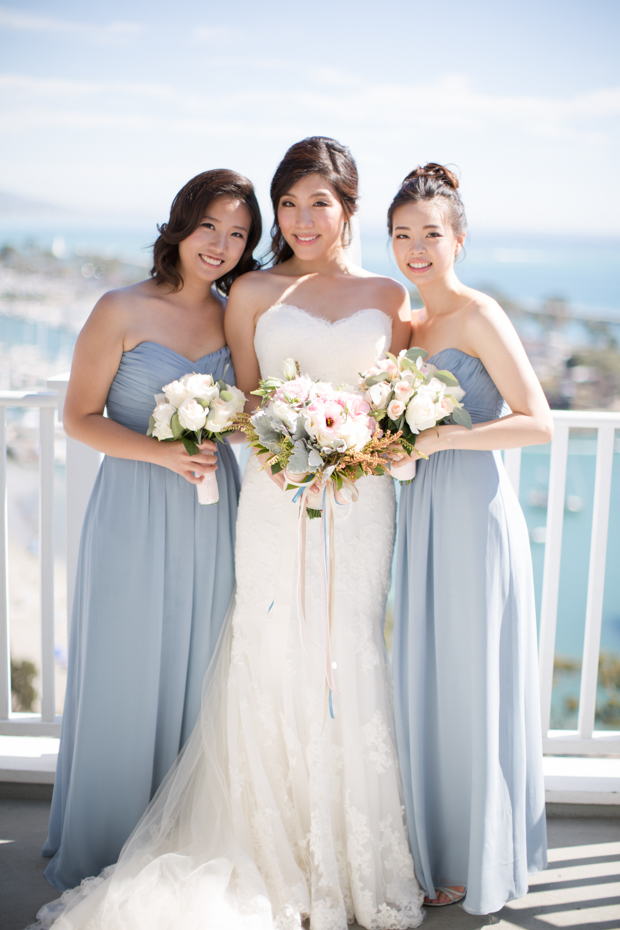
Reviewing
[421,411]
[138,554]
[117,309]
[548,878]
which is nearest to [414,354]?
[421,411]

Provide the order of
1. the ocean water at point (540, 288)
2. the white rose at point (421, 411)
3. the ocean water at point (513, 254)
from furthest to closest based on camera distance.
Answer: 1. the ocean water at point (513, 254)
2. the ocean water at point (540, 288)
3. the white rose at point (421, 411)

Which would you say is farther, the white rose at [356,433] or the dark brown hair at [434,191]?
the dark brown hair at [434,191]

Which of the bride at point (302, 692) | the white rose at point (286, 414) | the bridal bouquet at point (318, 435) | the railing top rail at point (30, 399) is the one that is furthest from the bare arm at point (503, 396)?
the railing top rail at point (30, 399)

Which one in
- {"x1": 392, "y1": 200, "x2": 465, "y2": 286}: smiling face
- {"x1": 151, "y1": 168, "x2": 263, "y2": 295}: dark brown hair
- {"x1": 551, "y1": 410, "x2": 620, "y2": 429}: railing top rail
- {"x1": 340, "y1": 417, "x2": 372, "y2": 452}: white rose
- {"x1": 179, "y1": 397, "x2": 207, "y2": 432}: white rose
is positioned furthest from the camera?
{"x1": 551, "y1": 410, "x2": 620, "y2": 429}: railing top rail

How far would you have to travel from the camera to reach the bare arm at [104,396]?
8.84 ft

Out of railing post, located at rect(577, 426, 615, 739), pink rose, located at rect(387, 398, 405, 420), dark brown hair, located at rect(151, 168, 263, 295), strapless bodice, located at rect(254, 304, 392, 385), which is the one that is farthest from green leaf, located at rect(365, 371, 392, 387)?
railing post, located at rect(577, 426, 615, 739)

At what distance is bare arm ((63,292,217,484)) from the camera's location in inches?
106

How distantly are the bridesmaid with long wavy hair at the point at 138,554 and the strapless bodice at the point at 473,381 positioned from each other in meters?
0.85

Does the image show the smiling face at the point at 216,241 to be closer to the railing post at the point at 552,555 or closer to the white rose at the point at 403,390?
the white rose at the point at 403,390

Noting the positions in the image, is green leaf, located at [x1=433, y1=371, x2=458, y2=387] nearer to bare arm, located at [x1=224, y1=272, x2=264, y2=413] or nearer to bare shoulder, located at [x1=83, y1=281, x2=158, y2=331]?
bare arm, located at [x1=224, y1=272, x2=264, y2=413]

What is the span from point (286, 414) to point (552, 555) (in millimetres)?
1683

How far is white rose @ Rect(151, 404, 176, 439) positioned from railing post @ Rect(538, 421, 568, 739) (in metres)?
1.71

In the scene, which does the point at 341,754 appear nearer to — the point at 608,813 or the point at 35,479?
the point at 608,813

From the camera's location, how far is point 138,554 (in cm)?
281
